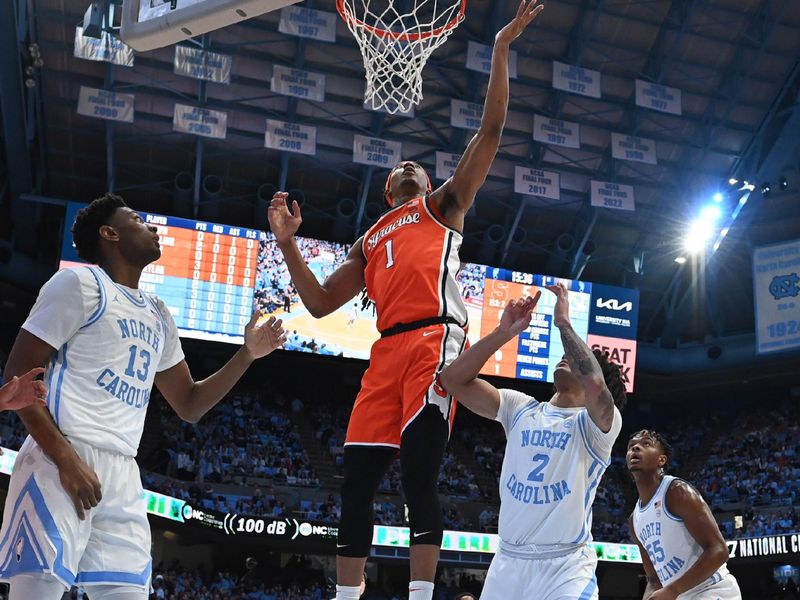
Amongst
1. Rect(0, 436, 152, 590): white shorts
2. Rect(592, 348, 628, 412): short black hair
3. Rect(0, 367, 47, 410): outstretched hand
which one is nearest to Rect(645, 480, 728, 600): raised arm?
Rect(592, 348, 628, 412): short black hair

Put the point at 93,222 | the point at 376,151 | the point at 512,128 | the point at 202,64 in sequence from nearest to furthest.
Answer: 1. the point at 93,222
2. the point at 202,64
3. the point at 376,151
4. the point at 512,128

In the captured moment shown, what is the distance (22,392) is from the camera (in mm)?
3279

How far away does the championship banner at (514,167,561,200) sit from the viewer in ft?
73.7

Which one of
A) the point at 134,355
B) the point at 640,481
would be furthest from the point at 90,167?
the point at 134,355

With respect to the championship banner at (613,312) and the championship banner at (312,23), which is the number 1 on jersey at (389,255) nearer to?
the championship banner at (312,23)

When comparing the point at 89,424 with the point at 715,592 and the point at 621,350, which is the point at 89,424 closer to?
the point at 715,592

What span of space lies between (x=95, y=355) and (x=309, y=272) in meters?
1.64

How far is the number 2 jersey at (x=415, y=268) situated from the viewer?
15.6 ft

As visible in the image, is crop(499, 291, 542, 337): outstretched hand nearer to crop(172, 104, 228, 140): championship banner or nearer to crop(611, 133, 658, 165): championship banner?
crop(172, 104, 228, 140): championship banner

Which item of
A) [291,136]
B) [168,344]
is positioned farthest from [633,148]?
[168,344]

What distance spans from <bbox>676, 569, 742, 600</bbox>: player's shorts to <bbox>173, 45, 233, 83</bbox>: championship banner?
15415mm

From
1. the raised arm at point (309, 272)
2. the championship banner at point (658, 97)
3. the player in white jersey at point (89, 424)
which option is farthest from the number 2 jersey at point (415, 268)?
the championship banner at point (658, 97)

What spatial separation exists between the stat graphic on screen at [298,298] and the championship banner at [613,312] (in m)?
0.02

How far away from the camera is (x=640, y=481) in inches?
272
